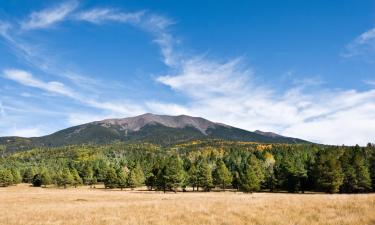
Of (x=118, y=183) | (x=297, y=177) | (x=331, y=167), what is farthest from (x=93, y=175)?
(x=331, y=167)

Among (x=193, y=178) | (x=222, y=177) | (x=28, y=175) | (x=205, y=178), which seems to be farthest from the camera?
(x=28, y=175)

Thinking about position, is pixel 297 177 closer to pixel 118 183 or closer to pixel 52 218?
pixel 118 183

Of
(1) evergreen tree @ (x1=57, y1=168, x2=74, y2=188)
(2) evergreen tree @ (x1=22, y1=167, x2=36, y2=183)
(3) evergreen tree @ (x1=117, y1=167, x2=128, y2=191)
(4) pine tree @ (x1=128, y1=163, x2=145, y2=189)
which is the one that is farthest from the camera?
(2) evergreen tree @ (x1=22, y1=167, x2=36, y2=183)

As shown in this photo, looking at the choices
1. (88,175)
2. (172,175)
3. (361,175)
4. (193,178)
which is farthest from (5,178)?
(361,175)

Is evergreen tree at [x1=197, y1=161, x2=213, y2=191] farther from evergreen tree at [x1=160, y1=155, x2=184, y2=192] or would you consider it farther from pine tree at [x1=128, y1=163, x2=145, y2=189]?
pine tree at [x1=128, y1=163, x2=145, y2=189]

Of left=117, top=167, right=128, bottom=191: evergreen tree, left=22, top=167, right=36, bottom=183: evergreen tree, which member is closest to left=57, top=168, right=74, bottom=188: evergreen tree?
left=117, top=167, right=128, bottom=191: evergreen tree

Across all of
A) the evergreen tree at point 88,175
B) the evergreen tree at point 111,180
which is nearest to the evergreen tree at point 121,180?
the evergreen tree at point 111,180

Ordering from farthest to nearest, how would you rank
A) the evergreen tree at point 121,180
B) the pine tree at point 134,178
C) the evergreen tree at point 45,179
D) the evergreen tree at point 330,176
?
1. the evergreen tree at point 45,179
2. the evergreen tree at point 121,180
3. the pine tree at point 134,178
4. the evergreen tree at point 330,176

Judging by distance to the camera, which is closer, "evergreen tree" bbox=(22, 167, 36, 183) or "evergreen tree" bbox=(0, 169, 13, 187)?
"evergreen tree" bbox=(0, 169, 13, 187)

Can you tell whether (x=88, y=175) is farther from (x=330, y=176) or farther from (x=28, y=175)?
(x=330, y=176)

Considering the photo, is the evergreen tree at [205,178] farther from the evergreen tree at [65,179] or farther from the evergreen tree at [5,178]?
the evergreen tree at [5,178]

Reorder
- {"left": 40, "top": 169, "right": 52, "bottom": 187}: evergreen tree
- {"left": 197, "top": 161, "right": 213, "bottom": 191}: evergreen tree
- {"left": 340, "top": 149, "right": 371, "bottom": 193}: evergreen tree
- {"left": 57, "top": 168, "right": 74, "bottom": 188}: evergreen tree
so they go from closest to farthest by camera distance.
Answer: {"left": 340, "top": 149, "right": 371, "bottom": 193}: evergreen tree → {"left": 197, "top": 161, "right": 213, "bottom": 191}: evergreen tree → {"left": 57, "top": 168, "right": 74, "bottom": 188}: evergreen tree → {"left": 40, "top": 169, "right": 52, "bottom": 187}: evergreen tree

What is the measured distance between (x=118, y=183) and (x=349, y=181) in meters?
71.1

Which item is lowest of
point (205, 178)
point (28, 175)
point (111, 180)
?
point (111, 180)
